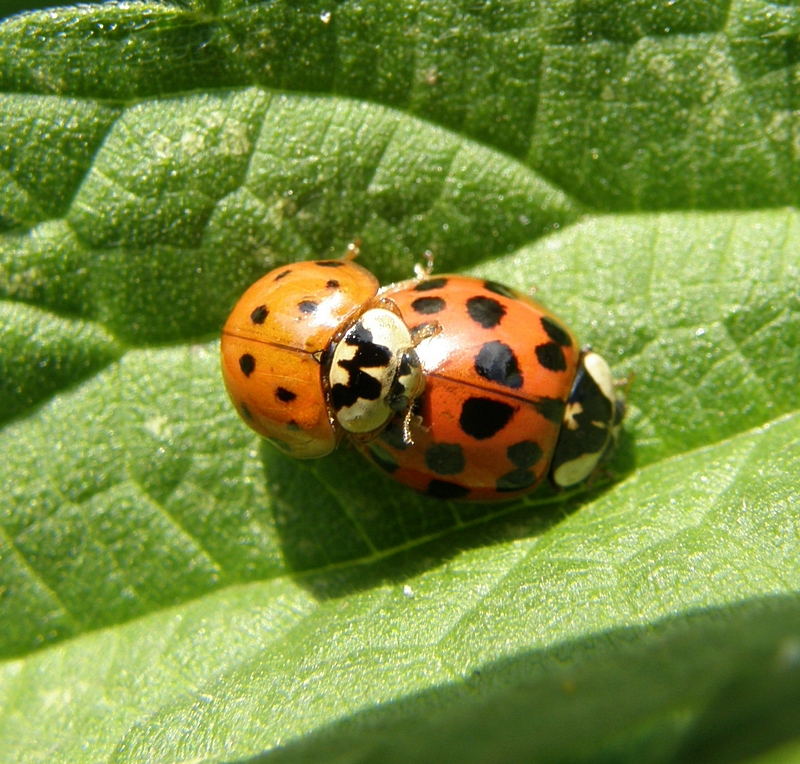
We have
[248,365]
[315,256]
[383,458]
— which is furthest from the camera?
[315,256]

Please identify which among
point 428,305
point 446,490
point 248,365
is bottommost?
point 446,490

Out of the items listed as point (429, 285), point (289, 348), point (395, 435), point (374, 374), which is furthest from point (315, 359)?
point (429, 285)

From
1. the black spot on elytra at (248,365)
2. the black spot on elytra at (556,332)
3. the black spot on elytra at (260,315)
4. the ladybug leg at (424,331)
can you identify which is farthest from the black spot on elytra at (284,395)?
the black spot on elytra at (556,332)

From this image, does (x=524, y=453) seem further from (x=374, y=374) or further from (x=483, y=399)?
(x=374, y=374)

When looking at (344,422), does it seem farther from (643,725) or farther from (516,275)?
(643,725)

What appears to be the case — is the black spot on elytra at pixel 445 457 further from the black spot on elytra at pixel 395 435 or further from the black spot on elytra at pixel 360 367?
the black spot on elytra at pixel 360 367

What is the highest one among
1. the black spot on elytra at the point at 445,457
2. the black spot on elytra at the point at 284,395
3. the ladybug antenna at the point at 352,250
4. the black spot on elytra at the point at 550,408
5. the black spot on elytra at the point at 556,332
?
the ladybug antenna at the point at 352,250

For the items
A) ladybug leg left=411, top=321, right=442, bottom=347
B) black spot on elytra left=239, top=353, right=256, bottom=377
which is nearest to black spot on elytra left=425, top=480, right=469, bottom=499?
ladybug leg left=411, top=321, right=442, bottom=347
